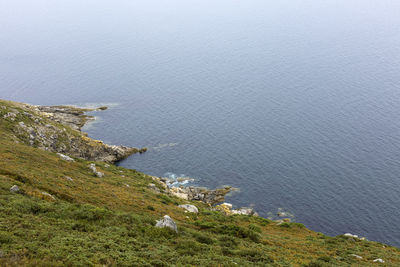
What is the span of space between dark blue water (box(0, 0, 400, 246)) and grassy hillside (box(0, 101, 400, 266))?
34.9m

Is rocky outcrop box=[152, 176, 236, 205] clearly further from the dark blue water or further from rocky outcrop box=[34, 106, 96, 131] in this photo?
rocky outcrop box=[34, 106, 96, 131]

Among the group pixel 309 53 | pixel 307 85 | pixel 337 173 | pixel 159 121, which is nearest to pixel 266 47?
pixel 309 53

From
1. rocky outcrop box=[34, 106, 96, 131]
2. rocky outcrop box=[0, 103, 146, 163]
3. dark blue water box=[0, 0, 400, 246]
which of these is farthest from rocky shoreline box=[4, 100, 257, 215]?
rocky outcrop box=[34, 106, 96, 131]

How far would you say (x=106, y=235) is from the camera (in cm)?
2462

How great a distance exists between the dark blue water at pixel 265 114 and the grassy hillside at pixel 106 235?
34883mm

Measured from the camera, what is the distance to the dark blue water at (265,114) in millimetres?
78438

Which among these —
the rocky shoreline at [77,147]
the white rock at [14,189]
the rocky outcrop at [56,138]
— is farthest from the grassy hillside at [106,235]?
the rocky outcrop at [56,138]

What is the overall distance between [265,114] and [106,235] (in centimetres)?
10214

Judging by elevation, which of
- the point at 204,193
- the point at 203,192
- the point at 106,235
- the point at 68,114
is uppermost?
the point at 68,114

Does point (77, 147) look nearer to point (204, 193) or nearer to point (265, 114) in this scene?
point (204, 193)

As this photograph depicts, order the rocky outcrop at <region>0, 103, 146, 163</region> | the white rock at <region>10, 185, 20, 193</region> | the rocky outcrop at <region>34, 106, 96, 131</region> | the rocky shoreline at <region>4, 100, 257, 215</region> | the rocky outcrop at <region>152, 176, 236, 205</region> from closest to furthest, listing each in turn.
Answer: the white rock at <region>10, 185, 20, 193</region> < the rocky shoreline at <region>4, 100, 257, 215</region> < the rocky outcrop at <region>0, 103, 146, 163</region> < the rocky outcrop at <region>152, 176, 236, 205</region> < the rocky outcrop at <region>34, 106, 96, 131</region>

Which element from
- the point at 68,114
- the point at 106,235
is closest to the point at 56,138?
the point at 68,114

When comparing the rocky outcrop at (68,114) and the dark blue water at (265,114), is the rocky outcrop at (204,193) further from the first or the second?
the rocky outcrop at (68,114)

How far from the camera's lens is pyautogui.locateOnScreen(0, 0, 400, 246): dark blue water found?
78.4m
